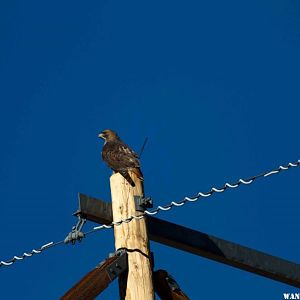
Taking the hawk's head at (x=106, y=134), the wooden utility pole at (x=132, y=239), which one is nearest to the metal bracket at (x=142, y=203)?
the wooden utility pole at (x=132, y=239)

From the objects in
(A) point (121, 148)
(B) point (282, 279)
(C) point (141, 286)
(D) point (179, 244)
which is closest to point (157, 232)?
(D) point (179, 244)

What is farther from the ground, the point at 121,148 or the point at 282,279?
the point at 121,148

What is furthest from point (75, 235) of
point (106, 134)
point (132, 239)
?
point (106, 134)

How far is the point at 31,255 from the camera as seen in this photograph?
23.2 ft

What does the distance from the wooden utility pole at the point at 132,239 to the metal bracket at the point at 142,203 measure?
1.0 inches

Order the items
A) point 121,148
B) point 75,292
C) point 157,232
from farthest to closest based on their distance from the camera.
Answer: point 121,148, point 157,232, point 75,292

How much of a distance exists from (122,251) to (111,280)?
0.95 ft

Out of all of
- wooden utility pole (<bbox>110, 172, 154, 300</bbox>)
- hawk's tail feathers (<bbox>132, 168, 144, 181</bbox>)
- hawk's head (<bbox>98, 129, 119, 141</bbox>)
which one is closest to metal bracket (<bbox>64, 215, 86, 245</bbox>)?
wooden utility pole (<bbox>110, 172, 154, 300</bbox>)

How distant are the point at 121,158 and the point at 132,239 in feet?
7.38

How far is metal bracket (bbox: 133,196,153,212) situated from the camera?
684 cm

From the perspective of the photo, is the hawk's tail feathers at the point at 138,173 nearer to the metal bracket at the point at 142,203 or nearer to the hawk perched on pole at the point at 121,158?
the hawk perched on pole at the point at 121,158

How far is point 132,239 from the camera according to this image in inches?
263

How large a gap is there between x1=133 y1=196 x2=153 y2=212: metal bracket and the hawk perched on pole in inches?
6.6

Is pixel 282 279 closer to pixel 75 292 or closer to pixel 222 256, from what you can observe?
pixel 222 256
